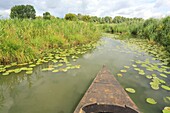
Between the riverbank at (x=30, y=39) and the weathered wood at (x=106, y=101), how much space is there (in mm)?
2995

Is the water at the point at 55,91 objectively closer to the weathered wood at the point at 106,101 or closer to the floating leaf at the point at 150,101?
the floating leaf at the point at 150,101

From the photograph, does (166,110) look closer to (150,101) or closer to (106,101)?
(150,101)

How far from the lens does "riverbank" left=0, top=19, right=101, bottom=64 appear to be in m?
4.43

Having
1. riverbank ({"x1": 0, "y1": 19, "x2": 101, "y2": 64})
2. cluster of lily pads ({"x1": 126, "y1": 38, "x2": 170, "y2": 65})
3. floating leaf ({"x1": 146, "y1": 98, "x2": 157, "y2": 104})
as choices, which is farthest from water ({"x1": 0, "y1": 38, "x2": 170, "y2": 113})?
cluster of lily pads ({"x1": 126, "y1": 38, "x2": 170, "y2": 65})

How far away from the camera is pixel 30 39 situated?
557 centimetres

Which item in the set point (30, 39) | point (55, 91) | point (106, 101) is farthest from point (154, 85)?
point (30, 39)

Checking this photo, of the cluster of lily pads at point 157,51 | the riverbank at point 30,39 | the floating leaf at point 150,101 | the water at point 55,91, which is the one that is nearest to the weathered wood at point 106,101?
the water at point 55,91

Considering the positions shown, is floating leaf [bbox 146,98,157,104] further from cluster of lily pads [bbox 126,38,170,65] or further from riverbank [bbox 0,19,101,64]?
riverbank [bbox 0,19,101,64]

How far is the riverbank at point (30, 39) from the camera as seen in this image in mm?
4434

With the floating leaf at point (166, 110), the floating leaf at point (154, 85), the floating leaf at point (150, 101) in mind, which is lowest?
the floating leaf at point (166, 110)

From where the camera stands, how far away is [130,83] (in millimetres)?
3551

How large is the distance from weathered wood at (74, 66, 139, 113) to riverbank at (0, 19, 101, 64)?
9.83 ft

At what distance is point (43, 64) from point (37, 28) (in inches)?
105

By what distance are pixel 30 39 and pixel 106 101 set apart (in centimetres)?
434
